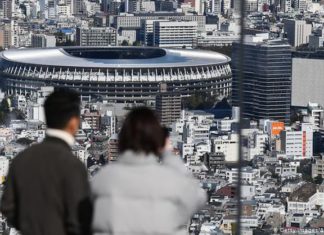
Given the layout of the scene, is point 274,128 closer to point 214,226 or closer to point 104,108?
point 104,108

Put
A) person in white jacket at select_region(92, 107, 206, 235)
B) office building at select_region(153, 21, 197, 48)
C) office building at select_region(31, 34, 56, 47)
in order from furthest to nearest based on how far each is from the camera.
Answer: office building at select_region(153, 21, 197, 48) → office building at select_region(31, 34, 56, 47) → person in white jacket at select_region(92, 107, 206, 235)

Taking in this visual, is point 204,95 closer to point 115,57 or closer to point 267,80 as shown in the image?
point 267,80

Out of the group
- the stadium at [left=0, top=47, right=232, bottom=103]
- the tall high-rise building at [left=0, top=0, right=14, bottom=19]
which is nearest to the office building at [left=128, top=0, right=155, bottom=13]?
the tall high-rise building at [left=0, top=0, right=14, bottom=19]

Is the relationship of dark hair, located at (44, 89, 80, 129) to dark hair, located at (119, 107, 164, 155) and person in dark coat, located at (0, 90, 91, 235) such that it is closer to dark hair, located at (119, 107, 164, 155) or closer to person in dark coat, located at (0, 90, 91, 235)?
person in dark coat, located at (0, 90, 91, 235)

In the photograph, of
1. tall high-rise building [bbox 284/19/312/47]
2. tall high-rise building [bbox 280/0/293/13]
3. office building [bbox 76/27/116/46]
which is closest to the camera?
tall high-rise building [bbox 284/19/312/47]

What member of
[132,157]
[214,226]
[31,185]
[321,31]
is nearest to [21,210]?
[31,185]

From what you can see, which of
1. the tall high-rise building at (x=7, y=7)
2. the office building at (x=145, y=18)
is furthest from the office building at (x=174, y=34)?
the tall high-rise building at (x=7, y=7)

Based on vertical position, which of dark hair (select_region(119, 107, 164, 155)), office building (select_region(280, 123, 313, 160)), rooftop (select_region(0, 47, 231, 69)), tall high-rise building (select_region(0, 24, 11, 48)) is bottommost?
tall high-rise building (select_region(0, 24, 11, 48))
